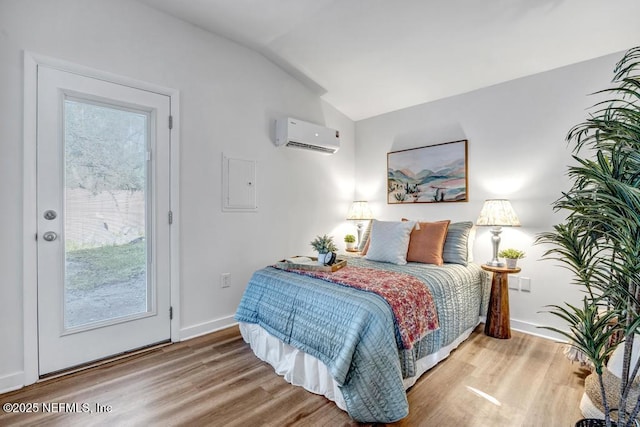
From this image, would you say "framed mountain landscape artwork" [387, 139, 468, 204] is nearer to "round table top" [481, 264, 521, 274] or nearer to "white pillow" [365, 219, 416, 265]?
"white pillow" [365, 219, 416, 265]

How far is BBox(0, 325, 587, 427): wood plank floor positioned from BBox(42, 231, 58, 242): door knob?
0.92 metres

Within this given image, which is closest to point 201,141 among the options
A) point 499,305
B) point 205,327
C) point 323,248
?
point 323,248

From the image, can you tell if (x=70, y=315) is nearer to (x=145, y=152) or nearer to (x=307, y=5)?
(x=145, y=152)

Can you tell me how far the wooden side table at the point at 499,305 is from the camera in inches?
106

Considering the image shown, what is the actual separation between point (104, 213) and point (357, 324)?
6.56 ft

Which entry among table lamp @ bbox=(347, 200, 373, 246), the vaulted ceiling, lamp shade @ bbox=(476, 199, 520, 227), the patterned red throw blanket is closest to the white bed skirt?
the patterned red throw blanket

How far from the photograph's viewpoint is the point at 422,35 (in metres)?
2.56

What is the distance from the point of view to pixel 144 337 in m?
2.49

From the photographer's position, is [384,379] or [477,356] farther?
[477,356]

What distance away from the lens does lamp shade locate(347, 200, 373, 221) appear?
402 cm

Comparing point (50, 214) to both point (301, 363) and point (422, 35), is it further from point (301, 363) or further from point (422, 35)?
point (422, 35)

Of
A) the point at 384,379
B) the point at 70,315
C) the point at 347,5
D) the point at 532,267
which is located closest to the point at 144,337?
the point at 70,315

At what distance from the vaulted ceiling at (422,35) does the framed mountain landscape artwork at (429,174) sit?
621 mm

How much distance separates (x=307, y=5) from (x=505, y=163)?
227 cm
